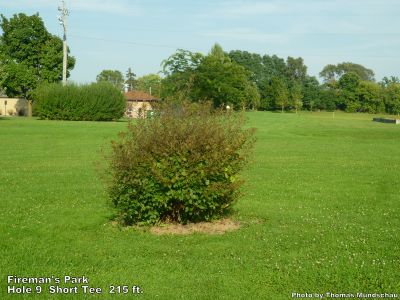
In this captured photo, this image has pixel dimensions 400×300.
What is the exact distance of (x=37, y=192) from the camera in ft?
38.5

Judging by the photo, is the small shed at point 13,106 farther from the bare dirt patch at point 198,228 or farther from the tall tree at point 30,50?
the bare dirt patch at point 198,228

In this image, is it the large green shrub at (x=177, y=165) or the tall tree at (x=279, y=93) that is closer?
the large green shrub at (x=177, y=165)

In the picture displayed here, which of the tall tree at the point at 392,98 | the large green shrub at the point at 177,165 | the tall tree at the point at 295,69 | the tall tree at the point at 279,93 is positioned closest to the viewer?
the large green shrub at the point at 177,165

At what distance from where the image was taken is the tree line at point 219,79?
2739 inches

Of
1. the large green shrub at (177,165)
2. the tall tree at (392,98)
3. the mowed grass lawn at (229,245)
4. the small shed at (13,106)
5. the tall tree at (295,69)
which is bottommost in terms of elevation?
the mowed grass lawn at (229,245)

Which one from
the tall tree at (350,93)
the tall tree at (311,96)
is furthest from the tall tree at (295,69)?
the tall tree at (350,93)

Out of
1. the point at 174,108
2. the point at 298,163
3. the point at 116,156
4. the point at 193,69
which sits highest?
the point at 193,69

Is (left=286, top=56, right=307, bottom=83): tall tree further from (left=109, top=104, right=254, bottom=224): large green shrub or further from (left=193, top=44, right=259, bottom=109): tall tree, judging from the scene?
(left=109, top=104, right=254, bottom=224): large green shrub

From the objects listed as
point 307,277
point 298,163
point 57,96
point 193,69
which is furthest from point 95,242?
point 193,69

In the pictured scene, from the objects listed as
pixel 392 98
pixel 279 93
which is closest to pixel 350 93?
pixel 392 98

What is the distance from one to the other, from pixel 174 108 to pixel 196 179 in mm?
1420

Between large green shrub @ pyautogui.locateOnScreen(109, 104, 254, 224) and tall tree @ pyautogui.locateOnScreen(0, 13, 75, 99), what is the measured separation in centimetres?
6496

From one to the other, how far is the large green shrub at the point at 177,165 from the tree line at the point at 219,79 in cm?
85

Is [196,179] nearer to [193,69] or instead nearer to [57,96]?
[57,96]
